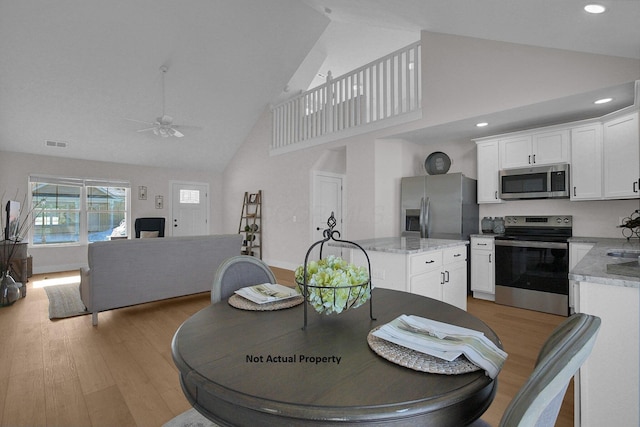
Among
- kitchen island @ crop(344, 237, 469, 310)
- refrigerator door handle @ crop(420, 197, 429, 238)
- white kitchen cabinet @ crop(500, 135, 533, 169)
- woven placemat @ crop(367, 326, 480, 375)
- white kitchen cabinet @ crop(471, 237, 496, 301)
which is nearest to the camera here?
woven placemat @ crop(367, 326, 480, 375)

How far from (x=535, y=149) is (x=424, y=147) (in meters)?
1.70

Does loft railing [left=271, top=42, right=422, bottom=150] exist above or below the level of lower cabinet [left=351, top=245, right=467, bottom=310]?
above

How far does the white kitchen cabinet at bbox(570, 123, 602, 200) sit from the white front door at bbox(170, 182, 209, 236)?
7.55 m

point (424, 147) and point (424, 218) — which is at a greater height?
point (424, 147)

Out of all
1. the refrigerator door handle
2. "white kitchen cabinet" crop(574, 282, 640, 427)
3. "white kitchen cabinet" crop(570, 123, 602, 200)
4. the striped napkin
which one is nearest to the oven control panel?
"white kitchen cabinet" crop(570, 123, 602, 200)

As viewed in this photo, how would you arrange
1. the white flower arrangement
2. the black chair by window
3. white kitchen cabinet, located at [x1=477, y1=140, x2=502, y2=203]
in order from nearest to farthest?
the white flower arrangement → white kitchen cabinet, located at [x1=477, y1=140, x2=502, y2=203] → the black chair by window

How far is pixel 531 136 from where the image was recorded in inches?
150

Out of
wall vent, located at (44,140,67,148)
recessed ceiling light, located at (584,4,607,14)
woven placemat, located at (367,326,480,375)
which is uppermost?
recessed ceiling light, located at (584,4,607,14)

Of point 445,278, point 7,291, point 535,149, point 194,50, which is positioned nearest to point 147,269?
point 7,291

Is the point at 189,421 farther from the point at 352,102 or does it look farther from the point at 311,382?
the point at 352,102

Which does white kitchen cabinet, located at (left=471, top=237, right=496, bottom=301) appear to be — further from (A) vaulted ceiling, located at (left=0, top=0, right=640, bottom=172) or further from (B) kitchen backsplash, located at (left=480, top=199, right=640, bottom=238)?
(A) vaulted ceiling, located at (left=0, top=0, right=640, bottom=172)

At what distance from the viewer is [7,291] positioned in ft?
12.8

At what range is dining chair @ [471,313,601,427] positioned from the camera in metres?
0.55

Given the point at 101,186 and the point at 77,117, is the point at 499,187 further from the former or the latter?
the point at 101,186
